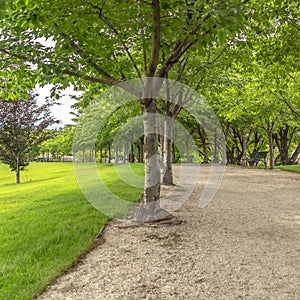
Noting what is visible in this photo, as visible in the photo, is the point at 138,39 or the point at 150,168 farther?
the point at 138,39

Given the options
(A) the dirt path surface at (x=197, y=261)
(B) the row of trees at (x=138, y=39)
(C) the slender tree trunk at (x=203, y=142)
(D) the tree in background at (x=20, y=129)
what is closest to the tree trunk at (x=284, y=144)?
(C) the slender tree trunk at (x=203, y=142)

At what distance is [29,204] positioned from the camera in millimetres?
9258

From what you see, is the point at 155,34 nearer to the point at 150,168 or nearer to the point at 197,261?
the point at 150,168

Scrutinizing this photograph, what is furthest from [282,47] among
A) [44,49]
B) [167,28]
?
[44,49]

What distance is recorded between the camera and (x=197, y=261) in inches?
184

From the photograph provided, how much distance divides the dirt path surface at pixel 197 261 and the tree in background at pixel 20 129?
45.6 ft

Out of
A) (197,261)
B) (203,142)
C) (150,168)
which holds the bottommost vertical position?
(197,261)

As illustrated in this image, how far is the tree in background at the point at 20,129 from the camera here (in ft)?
61.8

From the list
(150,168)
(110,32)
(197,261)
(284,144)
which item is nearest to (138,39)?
(110,32)

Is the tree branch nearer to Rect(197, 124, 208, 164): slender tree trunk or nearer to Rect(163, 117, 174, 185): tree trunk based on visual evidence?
Rect(163, 117, 174, 185): tree trunk

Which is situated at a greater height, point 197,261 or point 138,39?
point 138,39

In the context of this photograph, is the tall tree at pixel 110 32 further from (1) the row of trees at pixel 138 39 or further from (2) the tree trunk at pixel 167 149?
(2) the tree trunk at pixel 167 149

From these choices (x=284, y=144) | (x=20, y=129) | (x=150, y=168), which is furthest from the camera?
(x=284, y=144)

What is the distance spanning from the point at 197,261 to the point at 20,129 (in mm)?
16713
